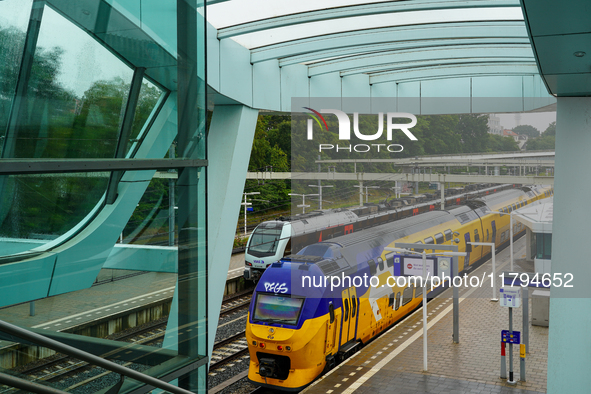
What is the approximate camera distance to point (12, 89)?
2.30 meters

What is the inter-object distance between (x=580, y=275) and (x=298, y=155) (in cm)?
2461

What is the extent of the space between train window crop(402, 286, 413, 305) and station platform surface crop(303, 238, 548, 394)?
0.58 m

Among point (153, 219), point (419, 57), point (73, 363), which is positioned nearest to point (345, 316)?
point (419, 57)

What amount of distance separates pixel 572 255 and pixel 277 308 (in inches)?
221

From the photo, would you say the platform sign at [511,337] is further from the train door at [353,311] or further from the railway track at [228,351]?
the railway track at [228,351]

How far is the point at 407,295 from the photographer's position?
13.5m

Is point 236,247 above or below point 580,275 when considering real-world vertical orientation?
below

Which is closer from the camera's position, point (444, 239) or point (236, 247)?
point (444, 239)

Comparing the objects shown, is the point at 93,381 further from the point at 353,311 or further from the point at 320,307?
the point at 353,311

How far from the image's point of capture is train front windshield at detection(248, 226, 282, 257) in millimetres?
19438

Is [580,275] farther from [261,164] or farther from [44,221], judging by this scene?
[261,164]

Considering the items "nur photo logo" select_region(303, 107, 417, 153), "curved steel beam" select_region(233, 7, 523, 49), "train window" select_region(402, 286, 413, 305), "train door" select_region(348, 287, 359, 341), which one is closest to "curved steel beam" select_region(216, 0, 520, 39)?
"curved steel beam" select_region(233, 7, 523, 49)

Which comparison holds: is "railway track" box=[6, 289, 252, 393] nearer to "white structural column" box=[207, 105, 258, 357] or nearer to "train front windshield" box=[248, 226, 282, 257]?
"white structural column" box=[207, 105, 258, 357]

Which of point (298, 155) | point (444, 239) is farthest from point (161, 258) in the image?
point (298, 155)
